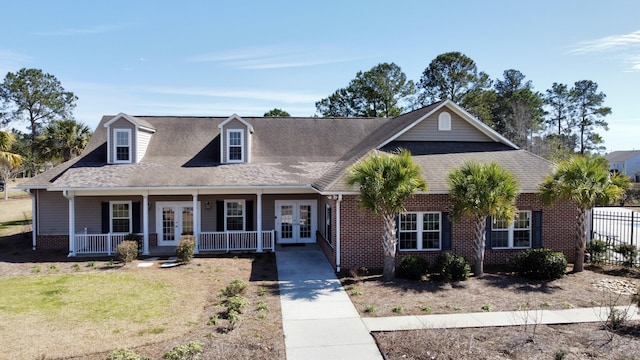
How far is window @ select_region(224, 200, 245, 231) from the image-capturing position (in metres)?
19.5

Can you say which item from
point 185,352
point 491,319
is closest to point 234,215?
point 185,352

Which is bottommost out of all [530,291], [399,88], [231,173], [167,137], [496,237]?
[530,291]

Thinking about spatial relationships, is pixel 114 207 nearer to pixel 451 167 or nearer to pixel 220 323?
pixel 220 323

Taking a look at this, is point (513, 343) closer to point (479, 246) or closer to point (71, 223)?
point (479, 246)

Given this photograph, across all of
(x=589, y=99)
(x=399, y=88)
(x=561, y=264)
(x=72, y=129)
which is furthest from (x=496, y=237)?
(x=589, y=99)

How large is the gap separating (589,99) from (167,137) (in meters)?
58.0

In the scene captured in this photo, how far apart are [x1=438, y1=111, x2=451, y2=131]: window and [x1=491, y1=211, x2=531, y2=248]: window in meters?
4.77

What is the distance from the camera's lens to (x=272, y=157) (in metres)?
21.0

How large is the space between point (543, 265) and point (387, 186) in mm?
5810

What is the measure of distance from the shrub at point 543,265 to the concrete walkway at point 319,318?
636cm

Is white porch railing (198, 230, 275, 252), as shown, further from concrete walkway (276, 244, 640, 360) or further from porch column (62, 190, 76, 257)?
concrete walkway (276, 244, 640, 360)

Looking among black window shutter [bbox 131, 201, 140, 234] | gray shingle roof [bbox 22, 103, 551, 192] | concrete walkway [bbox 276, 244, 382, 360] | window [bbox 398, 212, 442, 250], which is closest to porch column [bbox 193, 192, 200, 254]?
gray shingle roof [bbox 22, 103, 551, 192]

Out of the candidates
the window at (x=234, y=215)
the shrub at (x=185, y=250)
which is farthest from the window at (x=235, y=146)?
the shrub at (x=185, y=250)

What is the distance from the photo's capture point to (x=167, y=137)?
21.6 metres
